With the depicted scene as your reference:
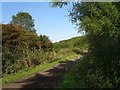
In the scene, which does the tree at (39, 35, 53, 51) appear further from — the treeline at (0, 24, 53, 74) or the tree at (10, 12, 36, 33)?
the tree at (10, 12, 36, 33)

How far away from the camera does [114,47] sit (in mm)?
10781

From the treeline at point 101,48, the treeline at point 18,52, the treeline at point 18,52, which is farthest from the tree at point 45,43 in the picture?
the treeline at point 101,48

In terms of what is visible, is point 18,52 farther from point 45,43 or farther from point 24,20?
point 24,20

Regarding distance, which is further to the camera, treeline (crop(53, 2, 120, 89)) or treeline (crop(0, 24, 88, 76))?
treeline (crop(0, 24, 88, 76))

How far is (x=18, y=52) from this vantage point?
24797 millimetres

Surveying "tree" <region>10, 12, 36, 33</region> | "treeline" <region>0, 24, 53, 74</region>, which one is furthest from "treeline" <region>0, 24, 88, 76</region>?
"tree" <region>10, 12, 36, 33</region>

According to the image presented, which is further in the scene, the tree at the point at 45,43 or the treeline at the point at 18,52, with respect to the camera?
the tree at the point at 45,43

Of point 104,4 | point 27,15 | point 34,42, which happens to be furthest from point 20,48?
point 27,15

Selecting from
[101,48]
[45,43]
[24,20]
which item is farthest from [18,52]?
[24,20]

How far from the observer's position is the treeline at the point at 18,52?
74.5 ft

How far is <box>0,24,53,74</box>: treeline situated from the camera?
22703 mm

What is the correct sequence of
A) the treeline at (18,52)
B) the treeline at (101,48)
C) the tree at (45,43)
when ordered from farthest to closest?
the tree at (45,43) < the treeline at (18,52) < the treeline at (101,48)

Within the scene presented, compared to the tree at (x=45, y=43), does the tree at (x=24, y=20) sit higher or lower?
higher

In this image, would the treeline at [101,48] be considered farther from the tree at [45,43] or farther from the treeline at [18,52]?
the tree at [45,43]
